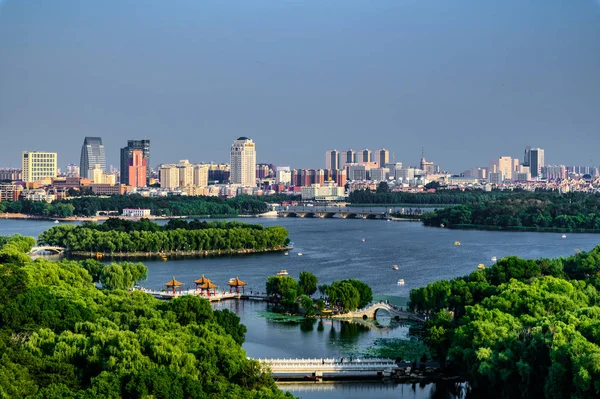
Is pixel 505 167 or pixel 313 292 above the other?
pixel 505 167

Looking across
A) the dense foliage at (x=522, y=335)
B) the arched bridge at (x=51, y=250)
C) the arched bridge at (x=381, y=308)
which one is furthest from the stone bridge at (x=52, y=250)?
the dense foliage at (x=522, y=335)

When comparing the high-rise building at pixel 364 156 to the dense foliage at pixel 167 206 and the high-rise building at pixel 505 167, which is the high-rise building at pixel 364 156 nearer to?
the high-rise building at pixel 505 167

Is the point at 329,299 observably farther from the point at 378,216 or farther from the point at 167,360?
the point at 378,216

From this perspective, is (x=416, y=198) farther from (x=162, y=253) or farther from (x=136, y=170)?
(x=162, y=253)

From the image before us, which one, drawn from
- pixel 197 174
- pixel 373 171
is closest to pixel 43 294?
pixel 197 174

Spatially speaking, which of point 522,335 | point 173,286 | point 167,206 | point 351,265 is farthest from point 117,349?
point 167,206

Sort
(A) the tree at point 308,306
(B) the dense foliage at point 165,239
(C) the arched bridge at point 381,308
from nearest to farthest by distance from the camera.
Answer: (C) the arched bridge at point 381,308, (A) the tree at point 308,306, (B) the dense foliage at point 165,239

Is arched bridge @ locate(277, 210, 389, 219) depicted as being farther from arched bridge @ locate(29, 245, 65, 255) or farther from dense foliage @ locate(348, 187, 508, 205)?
arched bridge @ locate(29, 245, 65, 255)

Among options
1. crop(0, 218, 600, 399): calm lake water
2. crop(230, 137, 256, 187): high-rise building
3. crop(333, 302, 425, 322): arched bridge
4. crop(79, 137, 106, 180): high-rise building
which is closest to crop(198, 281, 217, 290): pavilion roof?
crop(0, 218, 600, 399): calm lake water
